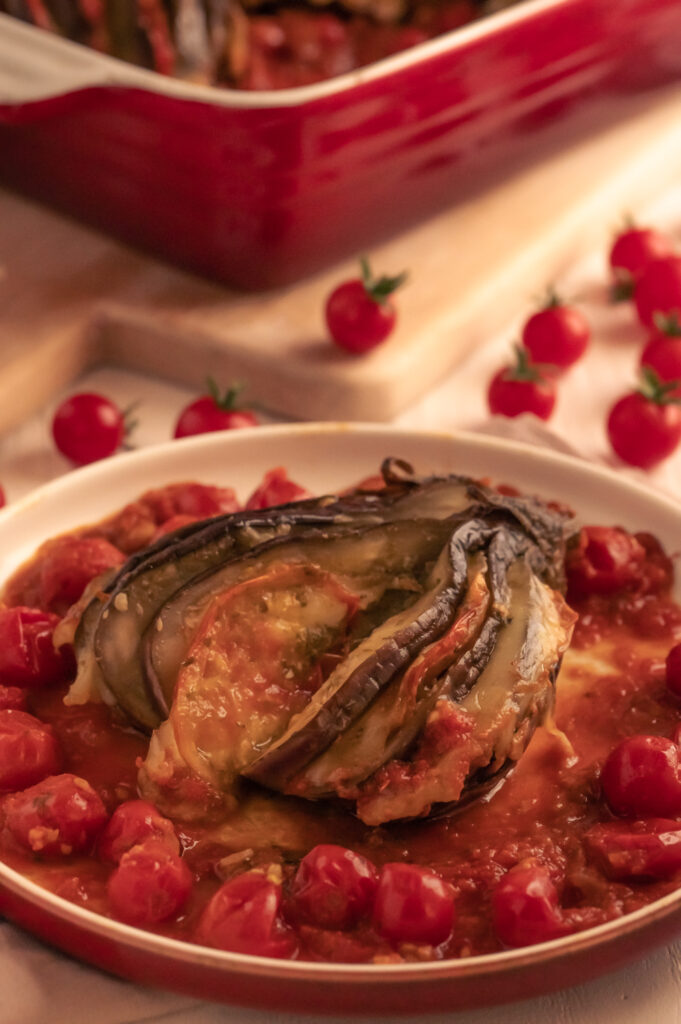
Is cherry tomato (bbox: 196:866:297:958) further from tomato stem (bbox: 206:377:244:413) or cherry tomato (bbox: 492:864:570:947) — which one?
tomato stem (bbox: 206:377:244:413)

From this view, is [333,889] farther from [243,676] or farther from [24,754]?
[24,754]

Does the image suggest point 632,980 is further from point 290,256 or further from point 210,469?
point 290,256

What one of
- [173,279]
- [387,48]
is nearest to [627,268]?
[387,48]

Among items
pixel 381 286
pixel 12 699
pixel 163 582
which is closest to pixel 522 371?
pixel 381 286

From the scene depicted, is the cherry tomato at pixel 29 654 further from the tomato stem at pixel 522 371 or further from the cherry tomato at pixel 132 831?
the tomato stem at pixel 522 371

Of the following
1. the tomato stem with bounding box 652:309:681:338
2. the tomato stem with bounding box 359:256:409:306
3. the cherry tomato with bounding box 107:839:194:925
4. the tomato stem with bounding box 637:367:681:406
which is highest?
the tomato stem with bounding box 359:256:409:306

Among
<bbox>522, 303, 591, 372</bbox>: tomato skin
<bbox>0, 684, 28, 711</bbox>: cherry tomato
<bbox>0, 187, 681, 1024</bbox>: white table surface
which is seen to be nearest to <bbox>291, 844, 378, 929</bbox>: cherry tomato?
<bbox>0, 187, 681, 1024</bbox>: white table surface

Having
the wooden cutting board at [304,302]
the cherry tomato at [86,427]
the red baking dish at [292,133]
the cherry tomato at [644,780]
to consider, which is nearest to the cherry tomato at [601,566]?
the cherry tomato at [644,780]
